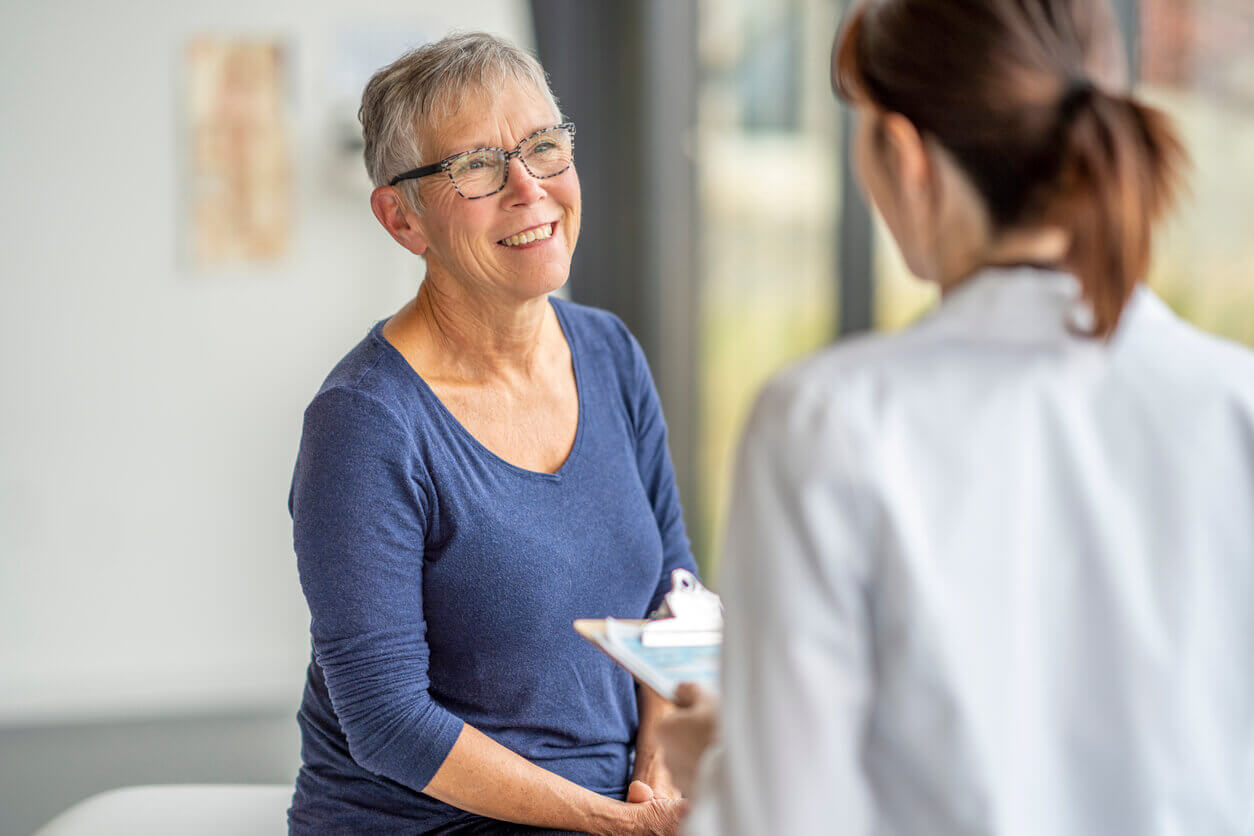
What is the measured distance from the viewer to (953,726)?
2.37ft

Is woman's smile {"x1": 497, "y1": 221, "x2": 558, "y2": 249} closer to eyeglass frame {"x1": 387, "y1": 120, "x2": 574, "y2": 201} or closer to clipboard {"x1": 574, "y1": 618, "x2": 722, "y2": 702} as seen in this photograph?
eyeglass frame {"x1": 387, "y1": 120, "x2": 574, "y2": 201}

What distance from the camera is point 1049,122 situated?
2.44 feet

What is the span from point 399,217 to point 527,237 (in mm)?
173

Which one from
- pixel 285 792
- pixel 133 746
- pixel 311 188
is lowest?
pixel 133 746

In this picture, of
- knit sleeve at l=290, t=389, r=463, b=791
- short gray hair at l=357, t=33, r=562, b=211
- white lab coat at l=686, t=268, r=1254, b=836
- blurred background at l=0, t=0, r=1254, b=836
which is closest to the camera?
white lab coat at l=686, t=268, r=1254, b=836

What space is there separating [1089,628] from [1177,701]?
72mm

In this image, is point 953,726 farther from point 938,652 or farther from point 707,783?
point 707,783

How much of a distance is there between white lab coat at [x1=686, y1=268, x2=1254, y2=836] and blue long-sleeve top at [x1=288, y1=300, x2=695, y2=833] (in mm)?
585

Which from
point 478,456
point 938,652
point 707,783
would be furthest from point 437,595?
point 938,652

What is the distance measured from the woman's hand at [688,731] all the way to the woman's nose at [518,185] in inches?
27.1

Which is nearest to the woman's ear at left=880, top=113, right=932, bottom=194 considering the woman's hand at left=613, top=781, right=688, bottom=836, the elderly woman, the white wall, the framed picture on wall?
the elderly woman

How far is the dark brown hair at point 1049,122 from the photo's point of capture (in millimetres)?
737

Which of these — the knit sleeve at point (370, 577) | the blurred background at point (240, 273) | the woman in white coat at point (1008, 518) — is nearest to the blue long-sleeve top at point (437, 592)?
the knit sleeve at point (370, 577)

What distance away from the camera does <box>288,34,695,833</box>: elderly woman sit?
128 centimetres
